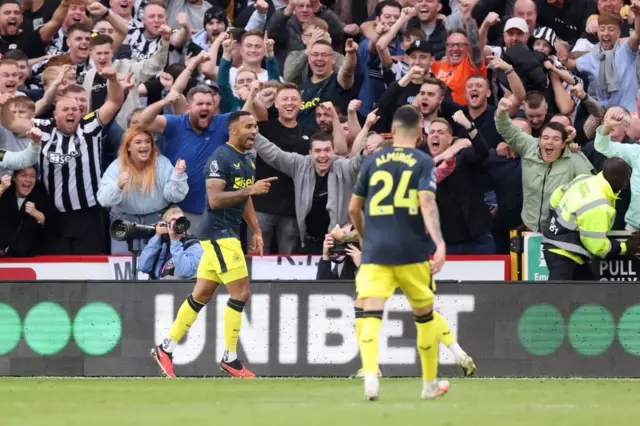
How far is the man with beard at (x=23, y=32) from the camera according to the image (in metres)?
18.0

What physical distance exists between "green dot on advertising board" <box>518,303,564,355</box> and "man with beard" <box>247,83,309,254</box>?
3122mm

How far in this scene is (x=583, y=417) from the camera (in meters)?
8.73

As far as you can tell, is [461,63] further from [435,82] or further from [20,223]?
[20,223]

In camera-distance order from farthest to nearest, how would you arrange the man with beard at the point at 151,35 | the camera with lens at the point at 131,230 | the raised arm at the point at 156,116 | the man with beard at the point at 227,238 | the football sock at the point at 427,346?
the man with beard at the point at 151,35
the raised arm at the point at 156,116
the camera with lens at the point at 131,230
the man with beard at the point at 227,238
the football sock at the point at 427,346

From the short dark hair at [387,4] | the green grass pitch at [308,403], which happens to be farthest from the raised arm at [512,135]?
the green grass pitch at [308,403]

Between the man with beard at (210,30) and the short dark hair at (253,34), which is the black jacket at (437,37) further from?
the man with beard at (210,30)

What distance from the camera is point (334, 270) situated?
14742mm

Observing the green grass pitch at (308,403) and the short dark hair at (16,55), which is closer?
the green grass pitch at (308,403)

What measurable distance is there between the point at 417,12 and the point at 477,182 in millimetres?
3263

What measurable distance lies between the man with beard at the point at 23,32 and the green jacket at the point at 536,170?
6746mm

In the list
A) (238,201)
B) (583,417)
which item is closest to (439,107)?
(238,201)

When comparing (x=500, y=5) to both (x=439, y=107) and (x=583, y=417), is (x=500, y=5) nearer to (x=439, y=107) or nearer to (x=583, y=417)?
(x=439, y=107)

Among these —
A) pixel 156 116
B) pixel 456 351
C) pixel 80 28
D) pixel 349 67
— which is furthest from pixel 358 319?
pixel 80 28

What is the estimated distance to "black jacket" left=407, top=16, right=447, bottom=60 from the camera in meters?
17.2
